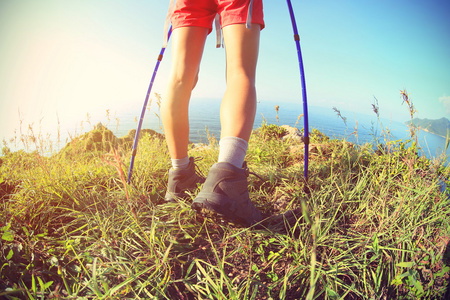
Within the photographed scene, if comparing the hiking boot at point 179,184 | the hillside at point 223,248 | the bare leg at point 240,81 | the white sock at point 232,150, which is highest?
the bare leg at point 240,81

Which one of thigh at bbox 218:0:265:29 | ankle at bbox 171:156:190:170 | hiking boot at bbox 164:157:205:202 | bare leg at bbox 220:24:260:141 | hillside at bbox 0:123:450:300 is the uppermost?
thigh at bbox 218:0:265:29

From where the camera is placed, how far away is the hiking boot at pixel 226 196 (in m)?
1.22

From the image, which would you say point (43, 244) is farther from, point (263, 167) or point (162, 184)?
point (263, 167)

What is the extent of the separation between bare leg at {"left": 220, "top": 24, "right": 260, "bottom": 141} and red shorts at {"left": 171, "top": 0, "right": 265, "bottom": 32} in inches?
2.3

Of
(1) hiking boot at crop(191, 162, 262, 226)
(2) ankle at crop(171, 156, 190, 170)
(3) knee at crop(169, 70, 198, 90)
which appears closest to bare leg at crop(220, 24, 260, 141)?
(1) hiking boot at crop(191, 162, 262, 226)

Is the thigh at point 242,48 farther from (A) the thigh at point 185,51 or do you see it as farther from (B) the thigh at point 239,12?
(A) the thigh at point 185,51

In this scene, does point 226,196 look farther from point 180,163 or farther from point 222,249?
point 180,163

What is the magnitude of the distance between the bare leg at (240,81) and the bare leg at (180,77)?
0.27 meters

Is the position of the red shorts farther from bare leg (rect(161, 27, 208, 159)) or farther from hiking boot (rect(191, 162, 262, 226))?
hiking boot (rect(191, 162, 262, 226))

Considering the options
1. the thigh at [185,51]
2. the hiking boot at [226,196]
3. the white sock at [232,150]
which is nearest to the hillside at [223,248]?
the hiking boot at [226,196]

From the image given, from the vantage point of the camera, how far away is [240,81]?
1.38m

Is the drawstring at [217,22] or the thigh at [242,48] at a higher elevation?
the drawstring at [217,22]

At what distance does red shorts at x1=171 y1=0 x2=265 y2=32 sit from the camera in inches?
55.7

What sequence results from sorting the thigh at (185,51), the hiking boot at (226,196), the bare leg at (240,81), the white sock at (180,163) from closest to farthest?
the hiking boot at (226,196) < the bare leg at (240,81) < the thigh at (185,51) < the white sock at (180,163)
